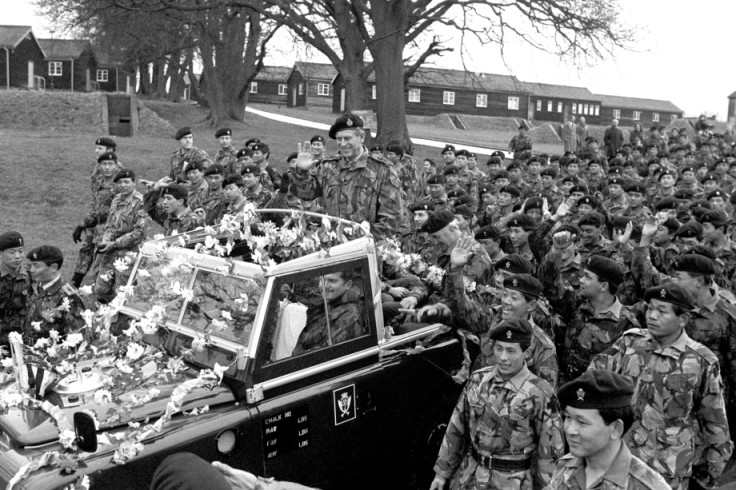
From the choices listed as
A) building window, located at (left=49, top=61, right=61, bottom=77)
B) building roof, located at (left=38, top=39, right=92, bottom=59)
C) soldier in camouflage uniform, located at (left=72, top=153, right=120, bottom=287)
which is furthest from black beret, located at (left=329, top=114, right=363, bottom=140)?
building window, located at (left=49, top=61, right=61, bottom=77)

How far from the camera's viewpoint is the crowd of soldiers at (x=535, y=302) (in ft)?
14.0

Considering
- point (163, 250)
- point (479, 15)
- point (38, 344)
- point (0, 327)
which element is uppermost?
point (479, 15)

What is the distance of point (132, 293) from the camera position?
17.8ft

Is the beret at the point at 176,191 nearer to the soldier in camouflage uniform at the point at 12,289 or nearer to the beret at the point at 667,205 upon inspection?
the soldier in camouflage uniform at the point at 12,289

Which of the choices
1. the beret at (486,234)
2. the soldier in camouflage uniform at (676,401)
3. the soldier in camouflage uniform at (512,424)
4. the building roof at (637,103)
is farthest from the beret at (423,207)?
the building roof at (637,103)

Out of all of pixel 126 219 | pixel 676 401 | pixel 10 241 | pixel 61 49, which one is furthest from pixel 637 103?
pixel 676 401

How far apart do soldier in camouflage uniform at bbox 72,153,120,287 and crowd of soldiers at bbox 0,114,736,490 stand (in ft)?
0.09

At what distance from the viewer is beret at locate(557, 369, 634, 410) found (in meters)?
3.34

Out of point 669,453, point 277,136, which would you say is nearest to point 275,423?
point 669,453

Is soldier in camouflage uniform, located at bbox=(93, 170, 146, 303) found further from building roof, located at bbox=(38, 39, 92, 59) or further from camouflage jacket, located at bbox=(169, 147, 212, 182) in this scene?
building roof, located at bbox=(38, 39, 92, 59)

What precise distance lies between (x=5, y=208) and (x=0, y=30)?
148 ft

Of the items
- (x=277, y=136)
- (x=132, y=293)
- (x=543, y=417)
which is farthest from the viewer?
(x=277, y=136)

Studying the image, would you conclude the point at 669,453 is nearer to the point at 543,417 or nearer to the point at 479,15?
the point at 543,417

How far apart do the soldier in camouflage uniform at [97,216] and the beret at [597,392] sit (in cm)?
760
